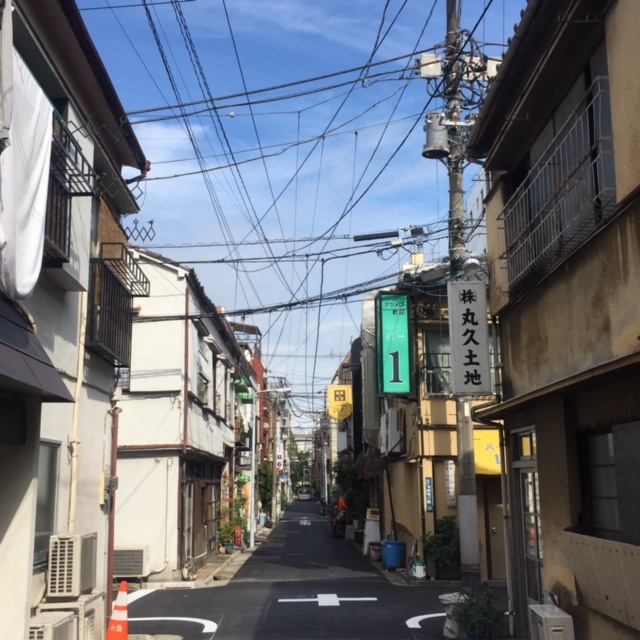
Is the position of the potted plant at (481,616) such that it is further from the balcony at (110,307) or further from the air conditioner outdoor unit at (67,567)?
the balcony at (110,307)

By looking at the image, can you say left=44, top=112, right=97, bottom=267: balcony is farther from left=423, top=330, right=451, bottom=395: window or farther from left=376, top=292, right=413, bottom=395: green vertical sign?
left=423, top=330, right=451, bottom=395: window

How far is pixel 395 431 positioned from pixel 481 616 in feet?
39.8

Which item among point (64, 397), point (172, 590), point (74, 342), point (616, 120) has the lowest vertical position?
point (172, 590)

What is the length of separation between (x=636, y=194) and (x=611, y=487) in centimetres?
287

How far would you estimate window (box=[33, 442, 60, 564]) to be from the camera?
8.48 meters

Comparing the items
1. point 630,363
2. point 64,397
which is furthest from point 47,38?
point 630,363

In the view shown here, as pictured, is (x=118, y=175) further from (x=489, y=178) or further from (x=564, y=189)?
(x=564, y=189)

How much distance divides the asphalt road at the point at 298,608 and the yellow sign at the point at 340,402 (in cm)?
1243

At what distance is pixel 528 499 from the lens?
10.1 metres

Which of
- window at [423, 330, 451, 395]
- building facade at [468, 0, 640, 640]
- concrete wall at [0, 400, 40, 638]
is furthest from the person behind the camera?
window at [423, 330, 451, 395]

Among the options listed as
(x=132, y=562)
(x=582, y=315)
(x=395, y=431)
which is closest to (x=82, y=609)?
(x=582, y=315)

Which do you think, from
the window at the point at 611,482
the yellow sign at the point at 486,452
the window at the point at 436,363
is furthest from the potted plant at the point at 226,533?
the window at the point at 611,482

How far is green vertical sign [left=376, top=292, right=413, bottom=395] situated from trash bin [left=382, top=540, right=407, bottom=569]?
506 cm

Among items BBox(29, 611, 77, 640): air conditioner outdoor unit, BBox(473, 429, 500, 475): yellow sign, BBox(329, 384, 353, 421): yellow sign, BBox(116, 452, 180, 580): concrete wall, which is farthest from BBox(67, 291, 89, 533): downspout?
BBox(329, 384, 353, 421): yellow sign
